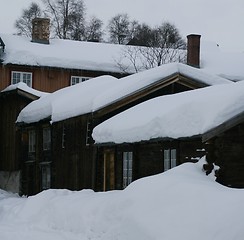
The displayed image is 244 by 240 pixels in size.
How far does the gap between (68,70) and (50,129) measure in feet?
31.8

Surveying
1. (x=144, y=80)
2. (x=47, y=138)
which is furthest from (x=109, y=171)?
(x=47, y=138)

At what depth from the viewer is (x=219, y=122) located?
15.9m

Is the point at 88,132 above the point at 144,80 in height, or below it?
below

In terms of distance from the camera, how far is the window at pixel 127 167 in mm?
22141

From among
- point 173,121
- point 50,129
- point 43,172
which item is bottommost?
point 43,172

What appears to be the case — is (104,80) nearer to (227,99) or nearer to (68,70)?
(68,70)

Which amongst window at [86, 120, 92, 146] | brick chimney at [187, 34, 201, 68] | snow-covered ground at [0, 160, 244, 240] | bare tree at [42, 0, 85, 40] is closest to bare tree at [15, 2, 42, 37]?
bare tree at [42, 0, 85, 40]

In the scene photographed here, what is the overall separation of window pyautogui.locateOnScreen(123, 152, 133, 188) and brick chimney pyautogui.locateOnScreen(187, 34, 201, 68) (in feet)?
53.8

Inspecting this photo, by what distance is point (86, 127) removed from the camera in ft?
85.0

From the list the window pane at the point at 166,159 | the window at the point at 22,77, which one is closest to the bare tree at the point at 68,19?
the window at the point at 22,77

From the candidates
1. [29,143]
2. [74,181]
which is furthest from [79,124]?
[29,143]

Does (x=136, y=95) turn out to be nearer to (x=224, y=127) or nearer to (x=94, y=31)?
(x=224, y=127)

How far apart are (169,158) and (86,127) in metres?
6.78

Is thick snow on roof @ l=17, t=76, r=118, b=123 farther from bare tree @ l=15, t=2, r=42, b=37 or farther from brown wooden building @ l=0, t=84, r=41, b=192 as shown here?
bare tree @ l=15, t=2, r=42, b=37
